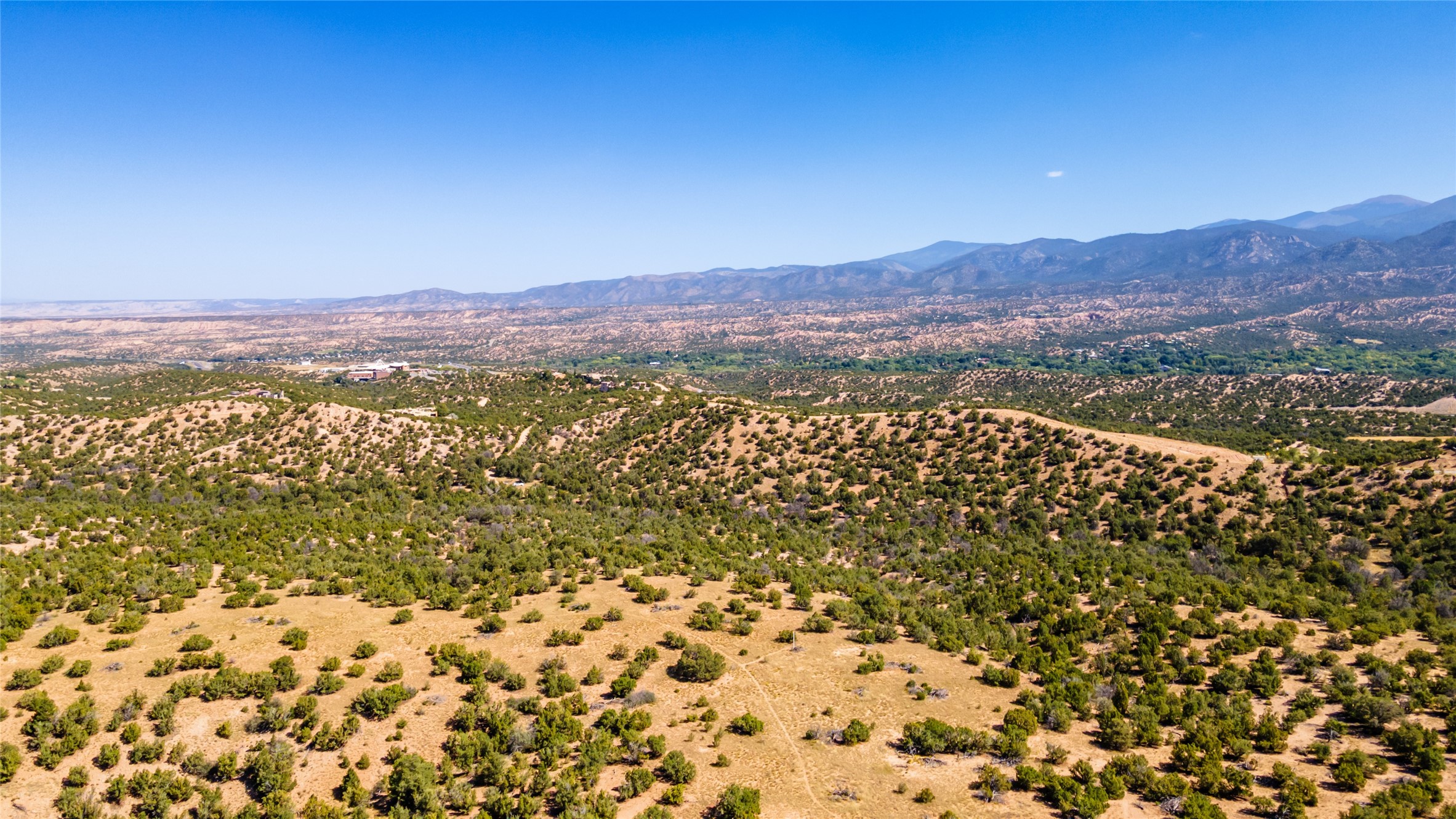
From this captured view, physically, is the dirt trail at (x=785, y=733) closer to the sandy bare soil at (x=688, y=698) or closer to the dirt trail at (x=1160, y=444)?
the sandy bare soil at (x=688, y=698)

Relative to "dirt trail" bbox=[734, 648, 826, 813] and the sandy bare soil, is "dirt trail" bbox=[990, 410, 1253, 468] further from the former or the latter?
"dirt trail" bbox=[734, 648, 826, 813]

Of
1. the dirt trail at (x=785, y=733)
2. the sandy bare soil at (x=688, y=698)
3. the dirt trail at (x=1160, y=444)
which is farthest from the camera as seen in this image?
the dirt trail at (x=1160, y=444)

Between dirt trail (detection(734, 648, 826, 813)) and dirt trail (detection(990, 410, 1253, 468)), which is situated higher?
dirt trail (detection(990, 410, 1253, 468))

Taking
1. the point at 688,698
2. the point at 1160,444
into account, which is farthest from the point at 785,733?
the point at 1160,444

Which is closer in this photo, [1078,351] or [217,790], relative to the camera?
[217,790]

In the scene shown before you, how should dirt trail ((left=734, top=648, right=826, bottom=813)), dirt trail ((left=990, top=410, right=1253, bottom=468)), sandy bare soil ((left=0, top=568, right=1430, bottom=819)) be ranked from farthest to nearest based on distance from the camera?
dirt trail ((left=990, top=410, right=1253, bottom=468))
dirt trail ((left=734, top=648, right=826, bottom=813))
sandy bare soil ((left=0, top=568, right=1430, bottom=819))

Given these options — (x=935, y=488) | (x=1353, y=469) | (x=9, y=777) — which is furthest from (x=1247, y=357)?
(x=9, y=777)

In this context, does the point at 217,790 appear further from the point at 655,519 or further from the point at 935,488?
the point at 935,488

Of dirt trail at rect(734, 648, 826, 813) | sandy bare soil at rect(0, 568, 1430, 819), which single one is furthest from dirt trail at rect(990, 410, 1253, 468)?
dirt trail at rect(734, 648, 826, 813)

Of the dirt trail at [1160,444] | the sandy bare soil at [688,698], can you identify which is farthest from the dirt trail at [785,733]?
the dirt trail at [1160,444]

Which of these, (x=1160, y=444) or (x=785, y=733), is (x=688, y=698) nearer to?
(x=785, y=733)

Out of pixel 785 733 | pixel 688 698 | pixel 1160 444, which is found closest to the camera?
pixel 785 733
